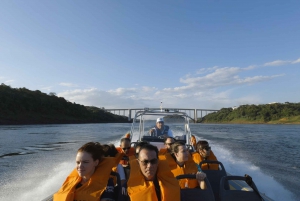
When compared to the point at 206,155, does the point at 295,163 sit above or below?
below

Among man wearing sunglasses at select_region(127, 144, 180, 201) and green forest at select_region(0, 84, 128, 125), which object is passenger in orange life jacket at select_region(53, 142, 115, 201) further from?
green forest at select_region(0, 84, 128, 125)

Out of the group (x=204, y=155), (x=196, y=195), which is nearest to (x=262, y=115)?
(x=204, y=155)

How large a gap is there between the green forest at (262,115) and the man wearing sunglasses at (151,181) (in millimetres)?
60919

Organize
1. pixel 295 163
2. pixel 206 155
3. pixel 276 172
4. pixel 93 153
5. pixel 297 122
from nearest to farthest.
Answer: pixel 93 153 → pixel 206 155 → pixel 276 172 → pixel 295 163 → pixel 297 122

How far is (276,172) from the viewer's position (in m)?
7.56

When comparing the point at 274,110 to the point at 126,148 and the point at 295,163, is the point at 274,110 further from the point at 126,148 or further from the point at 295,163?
the point at 126,148

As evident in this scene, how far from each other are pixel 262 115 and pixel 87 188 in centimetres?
6634

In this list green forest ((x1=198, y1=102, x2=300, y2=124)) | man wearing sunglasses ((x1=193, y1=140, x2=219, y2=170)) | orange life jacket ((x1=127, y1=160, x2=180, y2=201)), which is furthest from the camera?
green forest ((x1=198, y1=102, x2=300, y2=124))

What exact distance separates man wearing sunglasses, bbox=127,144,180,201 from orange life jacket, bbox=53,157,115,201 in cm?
23

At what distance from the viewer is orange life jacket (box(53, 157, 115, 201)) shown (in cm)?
181

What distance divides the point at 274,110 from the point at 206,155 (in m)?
66.7

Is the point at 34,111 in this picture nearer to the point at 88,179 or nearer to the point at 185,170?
the point at 185,170

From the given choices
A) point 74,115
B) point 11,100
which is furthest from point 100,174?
point 74,115

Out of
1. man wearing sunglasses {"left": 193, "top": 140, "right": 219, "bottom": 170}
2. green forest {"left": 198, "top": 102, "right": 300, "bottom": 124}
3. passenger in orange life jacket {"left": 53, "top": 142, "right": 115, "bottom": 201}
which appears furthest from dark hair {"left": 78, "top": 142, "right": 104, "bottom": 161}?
green forest {"left": 198, "top": 102, "right": 300, "bottom": 124}
